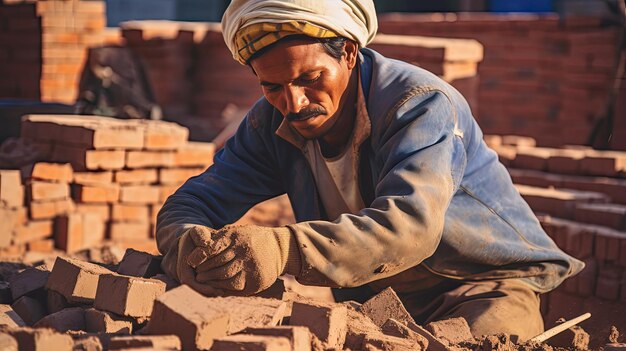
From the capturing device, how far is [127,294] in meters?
2.89

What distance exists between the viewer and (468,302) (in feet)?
12.0

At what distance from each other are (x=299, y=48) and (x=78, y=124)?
9.79 ft

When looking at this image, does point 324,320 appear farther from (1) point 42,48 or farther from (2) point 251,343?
(1) point 42,48

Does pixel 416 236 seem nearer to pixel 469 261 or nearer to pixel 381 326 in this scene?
pixel 381 326

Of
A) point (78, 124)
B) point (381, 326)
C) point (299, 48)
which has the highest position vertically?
point (299, 48)

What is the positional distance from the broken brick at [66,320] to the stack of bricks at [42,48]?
833cm

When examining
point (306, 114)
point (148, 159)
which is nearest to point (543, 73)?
point (148, 159)

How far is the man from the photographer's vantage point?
294cm

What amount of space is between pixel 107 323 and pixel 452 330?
1.22 metres

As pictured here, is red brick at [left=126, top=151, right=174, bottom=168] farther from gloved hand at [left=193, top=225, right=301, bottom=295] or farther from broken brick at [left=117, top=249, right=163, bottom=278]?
gloved hand at [left=193, top=225, right=301, bottom=295]

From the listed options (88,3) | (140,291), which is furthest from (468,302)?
(88,3)

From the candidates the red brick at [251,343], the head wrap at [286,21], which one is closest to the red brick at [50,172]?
the head wrap at [286,21]

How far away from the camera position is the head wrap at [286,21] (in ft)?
10.7

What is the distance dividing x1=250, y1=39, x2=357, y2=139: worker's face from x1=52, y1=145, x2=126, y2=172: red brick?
2.66m
